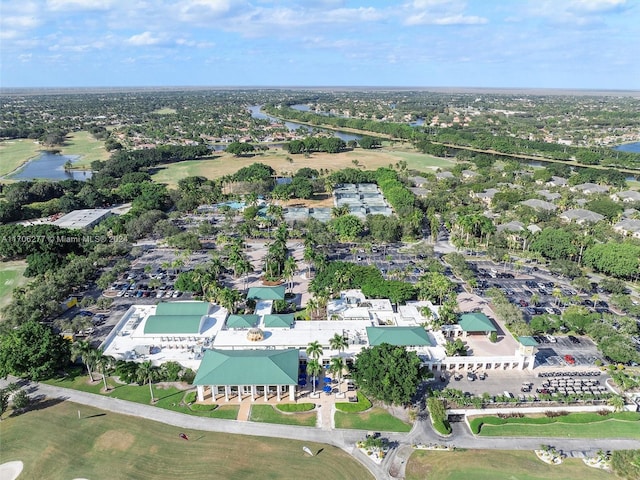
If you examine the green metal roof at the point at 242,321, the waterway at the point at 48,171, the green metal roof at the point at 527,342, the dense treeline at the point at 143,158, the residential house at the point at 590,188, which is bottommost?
the green metal roof at the point at 527,342

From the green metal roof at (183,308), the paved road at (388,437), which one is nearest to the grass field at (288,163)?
the green metal roof at (183,308)

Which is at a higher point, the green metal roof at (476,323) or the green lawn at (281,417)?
the green metal roof at (476,323)

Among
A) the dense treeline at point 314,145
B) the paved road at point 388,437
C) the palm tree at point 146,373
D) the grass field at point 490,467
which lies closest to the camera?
the grass field at point 490,467

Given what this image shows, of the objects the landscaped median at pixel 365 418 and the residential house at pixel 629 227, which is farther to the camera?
the residential house at pixel 629 227

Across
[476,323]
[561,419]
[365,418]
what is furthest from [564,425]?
[365,418]

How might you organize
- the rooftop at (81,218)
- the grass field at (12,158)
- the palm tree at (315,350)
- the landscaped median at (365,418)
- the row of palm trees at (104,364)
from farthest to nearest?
1. the grass field at (12,158)
2. the rooftop at (81,218)
3. the palm tree at (315,350)
4. the row of palm trees at (104,364)
5. the landscaped median at (365,418)

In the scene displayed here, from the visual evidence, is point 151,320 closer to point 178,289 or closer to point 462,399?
point 178,289

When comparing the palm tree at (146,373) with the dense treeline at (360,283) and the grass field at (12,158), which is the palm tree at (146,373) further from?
the grass field at (12,158)


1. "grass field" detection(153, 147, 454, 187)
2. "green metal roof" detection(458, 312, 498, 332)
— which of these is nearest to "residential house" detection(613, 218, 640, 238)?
"green metal roof" detection(458, 312, 498, 332)

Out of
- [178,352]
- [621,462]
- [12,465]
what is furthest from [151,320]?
[621,462]
